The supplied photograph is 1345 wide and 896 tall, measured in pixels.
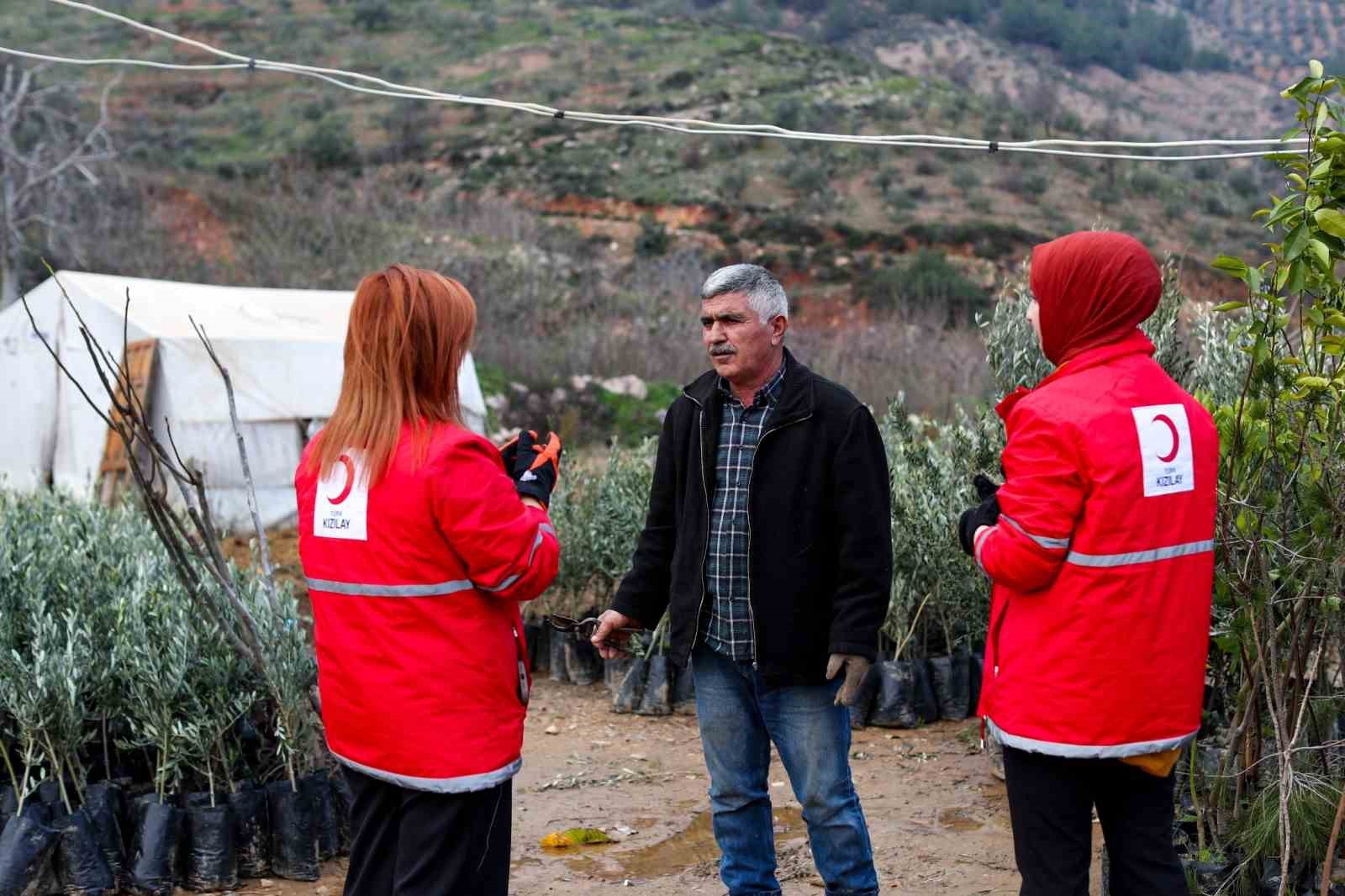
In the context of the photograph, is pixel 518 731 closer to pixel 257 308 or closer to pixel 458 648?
pixel 458 648

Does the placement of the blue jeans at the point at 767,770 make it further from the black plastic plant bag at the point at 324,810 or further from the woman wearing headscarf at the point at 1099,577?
the black plastic plant bag at the point at 324,810

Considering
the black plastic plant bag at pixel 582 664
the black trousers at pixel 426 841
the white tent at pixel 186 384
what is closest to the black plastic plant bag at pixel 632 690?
the black plastic plant bag at pixel 582 664

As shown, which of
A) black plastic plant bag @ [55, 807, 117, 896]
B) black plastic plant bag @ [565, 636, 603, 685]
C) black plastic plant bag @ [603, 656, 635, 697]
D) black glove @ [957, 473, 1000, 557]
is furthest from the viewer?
black plastic plant bag @ [565, 636, 603, 685]

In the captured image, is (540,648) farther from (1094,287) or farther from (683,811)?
(1094,287)

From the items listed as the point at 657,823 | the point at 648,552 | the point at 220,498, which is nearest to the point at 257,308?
the point at 220,498

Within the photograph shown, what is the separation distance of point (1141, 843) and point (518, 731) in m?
1.24

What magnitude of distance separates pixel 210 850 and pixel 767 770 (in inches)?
75.7

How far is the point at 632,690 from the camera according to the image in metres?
6.45

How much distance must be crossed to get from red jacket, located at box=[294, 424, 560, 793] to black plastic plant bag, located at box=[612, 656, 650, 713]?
12.2ft

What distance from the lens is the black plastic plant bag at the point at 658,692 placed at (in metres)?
6.39

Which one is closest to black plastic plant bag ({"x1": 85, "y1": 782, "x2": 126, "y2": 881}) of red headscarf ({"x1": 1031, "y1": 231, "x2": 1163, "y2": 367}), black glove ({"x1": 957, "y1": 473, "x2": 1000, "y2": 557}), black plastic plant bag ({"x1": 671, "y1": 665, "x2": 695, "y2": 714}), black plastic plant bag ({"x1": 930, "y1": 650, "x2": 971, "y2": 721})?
black plastic plant bag ({"x1": 671, "y1": 665, "x2": 695, "y2": 714})

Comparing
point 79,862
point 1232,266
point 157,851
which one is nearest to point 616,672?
point 157,851

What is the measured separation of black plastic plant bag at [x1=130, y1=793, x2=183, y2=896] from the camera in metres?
4.16

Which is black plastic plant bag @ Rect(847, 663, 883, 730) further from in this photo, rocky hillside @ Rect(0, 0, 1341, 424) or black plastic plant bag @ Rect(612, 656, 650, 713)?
rocky hillside @ Rect(0, 0, 1341, 424)
